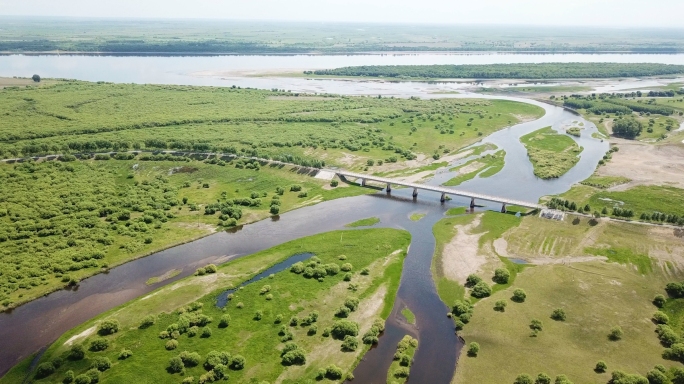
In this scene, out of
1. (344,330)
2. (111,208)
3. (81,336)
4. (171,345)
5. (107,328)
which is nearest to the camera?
(171,345)

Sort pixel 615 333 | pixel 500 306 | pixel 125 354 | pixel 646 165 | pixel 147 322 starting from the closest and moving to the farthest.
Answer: pixel 125 354, pixel 615 333, pixel 147 322, pixel 500 306, pixel 646 165

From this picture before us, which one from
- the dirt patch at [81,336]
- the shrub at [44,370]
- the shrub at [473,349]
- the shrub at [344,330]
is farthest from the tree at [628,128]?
the shrub at [44,370]

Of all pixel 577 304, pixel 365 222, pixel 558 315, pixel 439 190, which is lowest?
pixel 577 304

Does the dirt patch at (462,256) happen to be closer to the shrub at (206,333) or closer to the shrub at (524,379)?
the shrub at (524,379)

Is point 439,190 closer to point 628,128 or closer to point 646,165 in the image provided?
point 646,165

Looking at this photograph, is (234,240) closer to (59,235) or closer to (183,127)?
(59,235)

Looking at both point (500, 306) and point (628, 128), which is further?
point (628, 128)

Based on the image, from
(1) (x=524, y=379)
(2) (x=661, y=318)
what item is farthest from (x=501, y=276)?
(1) (x=524, y=379)

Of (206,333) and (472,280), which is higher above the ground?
(472,280)
